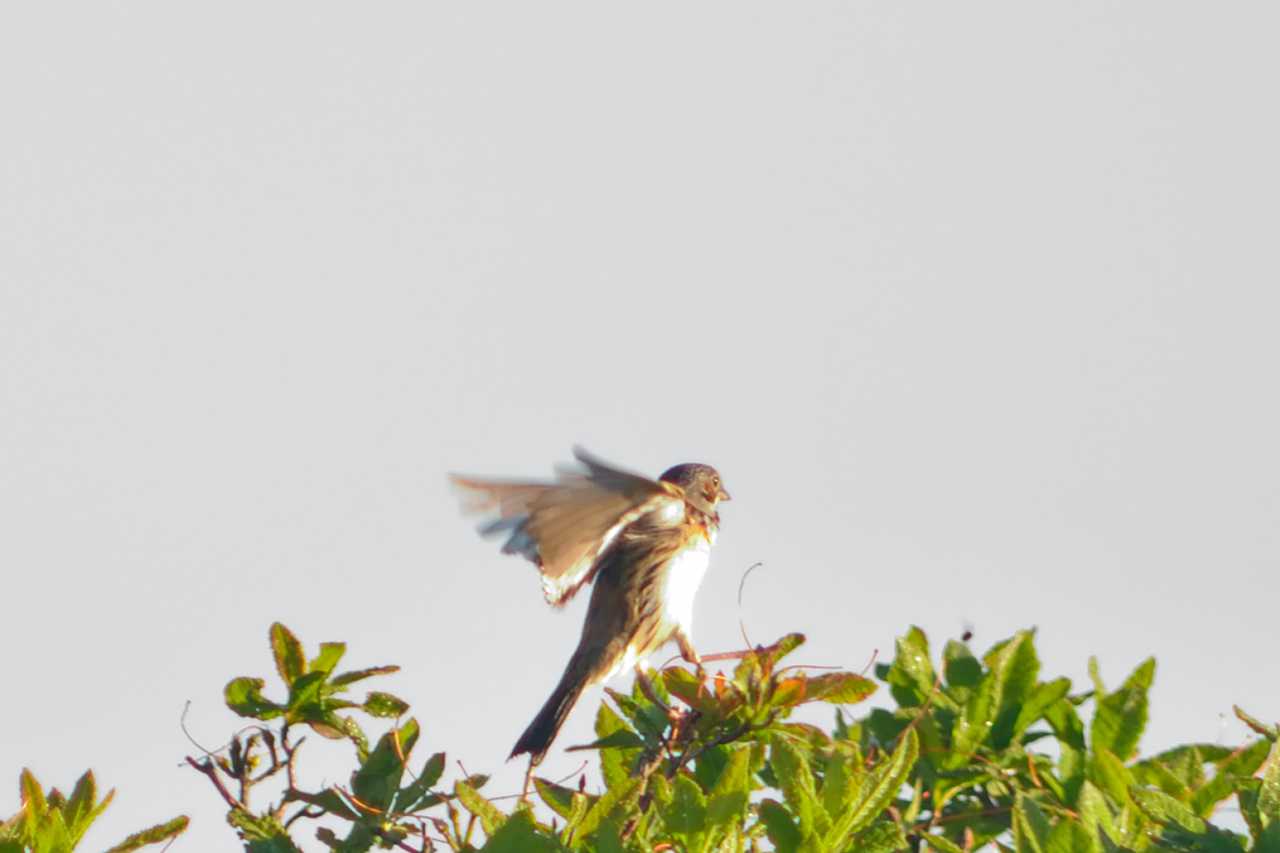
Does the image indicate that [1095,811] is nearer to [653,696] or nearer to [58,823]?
[653,696]

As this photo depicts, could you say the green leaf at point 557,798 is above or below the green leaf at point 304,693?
below

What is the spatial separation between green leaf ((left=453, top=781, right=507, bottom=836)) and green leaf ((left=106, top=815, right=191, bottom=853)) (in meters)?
0.78

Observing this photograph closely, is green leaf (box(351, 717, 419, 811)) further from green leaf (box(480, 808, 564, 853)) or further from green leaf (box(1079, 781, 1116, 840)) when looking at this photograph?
green leaf (box(1079, 781, 1116, 840))

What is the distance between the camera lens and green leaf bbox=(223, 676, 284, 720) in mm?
5164

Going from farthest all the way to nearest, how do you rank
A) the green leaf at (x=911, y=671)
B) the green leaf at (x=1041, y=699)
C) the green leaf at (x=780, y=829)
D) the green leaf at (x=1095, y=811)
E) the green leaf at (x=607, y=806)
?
the green leaf at (x=911, y=671)
the green leaf at (x=1041, y=699)
the green leaf at (x=607, y=806)
the green leaf at (x=780, y=829)
the green leaf at (x=1095, y=811)

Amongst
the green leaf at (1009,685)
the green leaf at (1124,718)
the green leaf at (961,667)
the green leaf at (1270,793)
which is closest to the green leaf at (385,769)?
the green leaf at (961,667)

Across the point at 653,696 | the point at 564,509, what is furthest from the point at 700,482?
the point at 653,696

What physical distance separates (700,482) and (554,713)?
6.78 feet

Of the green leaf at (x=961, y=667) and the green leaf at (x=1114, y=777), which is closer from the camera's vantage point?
the green leaf at (x=1114, y=777)

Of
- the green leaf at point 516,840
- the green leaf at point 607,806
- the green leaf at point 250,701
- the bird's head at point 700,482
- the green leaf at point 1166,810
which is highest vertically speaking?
the bird's head at point 700,482

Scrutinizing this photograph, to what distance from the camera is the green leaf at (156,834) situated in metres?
4.79

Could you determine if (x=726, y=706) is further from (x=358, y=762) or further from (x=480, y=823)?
(x=358, y=762)

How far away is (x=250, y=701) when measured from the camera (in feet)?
17.1

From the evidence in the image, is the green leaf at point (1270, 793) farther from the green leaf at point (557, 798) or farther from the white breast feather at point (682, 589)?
the white breast feather at point (682, 589)
